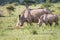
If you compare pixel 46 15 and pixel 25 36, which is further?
pixel 46 15

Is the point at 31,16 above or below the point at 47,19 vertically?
above

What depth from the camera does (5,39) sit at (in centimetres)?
1348

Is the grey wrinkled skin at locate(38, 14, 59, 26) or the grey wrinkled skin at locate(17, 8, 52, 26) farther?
the grey wrinkled skin at locate(17, 8, 52, 26)

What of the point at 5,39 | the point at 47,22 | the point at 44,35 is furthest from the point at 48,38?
the point at 47,22

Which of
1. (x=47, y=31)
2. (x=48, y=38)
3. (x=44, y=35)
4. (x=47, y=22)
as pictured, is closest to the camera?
(x=48, y=38)

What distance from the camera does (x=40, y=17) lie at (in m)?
17.5

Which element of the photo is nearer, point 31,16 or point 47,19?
point 47,19

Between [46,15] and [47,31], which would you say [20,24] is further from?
[47,31]

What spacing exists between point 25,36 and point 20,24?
4.01 meters

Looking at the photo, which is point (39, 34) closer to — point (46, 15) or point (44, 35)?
point (44, 35)

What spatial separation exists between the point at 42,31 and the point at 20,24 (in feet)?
9.43

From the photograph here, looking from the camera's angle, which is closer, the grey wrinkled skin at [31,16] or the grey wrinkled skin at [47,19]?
the grey wrinkled skin at [47,19]

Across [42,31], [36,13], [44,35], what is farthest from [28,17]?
[44,35]

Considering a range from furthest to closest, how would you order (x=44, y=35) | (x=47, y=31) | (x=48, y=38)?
(x=47, y=31)
(x=44, y=35)
(x=48, y=38)
